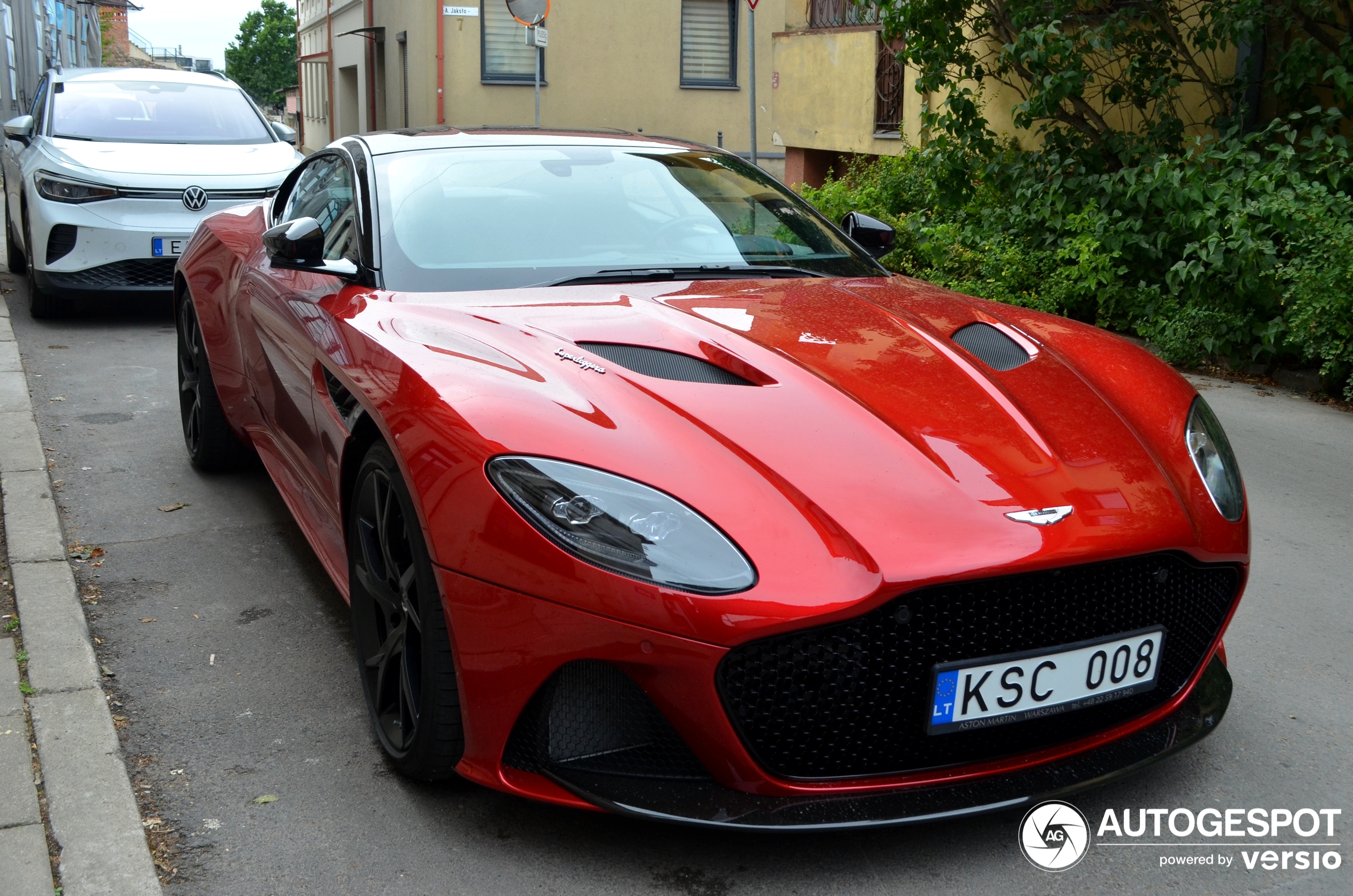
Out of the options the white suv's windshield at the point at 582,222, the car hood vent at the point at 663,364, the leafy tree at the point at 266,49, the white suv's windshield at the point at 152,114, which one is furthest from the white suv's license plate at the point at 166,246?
the leafy tree at the point at 266,49

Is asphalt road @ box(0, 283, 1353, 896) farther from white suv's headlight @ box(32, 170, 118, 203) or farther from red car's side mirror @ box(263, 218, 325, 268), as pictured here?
white suv's headlight @ box(32, 170, 118, 203)

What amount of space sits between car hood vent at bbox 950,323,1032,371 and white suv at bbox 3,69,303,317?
6063mm

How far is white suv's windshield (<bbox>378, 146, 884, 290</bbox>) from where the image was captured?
3324 millimetres

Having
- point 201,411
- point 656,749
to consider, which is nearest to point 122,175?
point 201,411

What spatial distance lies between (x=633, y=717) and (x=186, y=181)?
22.8 ft

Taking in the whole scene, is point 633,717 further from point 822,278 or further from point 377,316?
point 822,278

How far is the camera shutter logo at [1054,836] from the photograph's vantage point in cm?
239

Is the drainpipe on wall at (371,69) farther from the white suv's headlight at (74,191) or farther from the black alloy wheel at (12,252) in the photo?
the white suv's headlight at (74,191)

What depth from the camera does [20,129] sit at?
8602 mm

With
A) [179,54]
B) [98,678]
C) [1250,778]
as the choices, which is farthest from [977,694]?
[179,54]

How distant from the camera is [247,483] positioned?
496 cm

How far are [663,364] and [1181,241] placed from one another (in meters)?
5.89

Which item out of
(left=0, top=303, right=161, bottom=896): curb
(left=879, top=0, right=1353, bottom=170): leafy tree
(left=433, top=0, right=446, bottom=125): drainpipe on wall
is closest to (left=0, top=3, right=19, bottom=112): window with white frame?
(left=433, top=0, right=446, bottom=125): drainpipe on wall

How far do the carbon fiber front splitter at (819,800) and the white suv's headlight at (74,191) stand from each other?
6.91 metres
